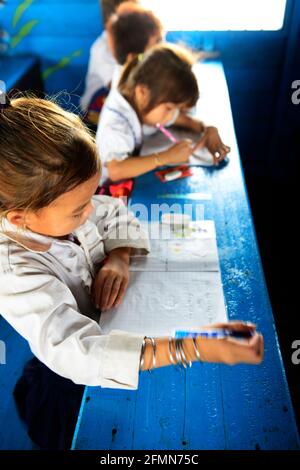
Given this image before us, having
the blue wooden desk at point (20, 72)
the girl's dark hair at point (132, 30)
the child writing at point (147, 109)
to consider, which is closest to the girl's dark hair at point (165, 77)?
the child writing at point (147, 109)

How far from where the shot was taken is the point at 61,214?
0.81 meters

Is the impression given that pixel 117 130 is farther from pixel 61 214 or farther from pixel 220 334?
pixel 220 334

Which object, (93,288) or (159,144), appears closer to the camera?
(93,288)

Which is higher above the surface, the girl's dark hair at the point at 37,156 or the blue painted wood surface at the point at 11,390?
the girl's dark hair at the point at 37,156

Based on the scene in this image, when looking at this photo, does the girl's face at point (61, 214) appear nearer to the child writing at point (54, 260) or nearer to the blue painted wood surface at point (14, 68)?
the child writing at point (54, 260)

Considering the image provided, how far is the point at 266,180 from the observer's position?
275 centimetres

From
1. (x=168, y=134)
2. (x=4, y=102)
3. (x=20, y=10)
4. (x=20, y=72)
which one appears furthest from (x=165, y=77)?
(x=20, y=10)

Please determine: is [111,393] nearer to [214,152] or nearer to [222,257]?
[222,257]

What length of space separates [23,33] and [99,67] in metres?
0.55

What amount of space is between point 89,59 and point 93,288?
190cm

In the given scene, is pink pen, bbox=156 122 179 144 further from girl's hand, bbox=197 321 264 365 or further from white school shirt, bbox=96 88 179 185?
girl's hand, bbox=197 321 264 365

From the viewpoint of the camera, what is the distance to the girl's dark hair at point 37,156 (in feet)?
2.39

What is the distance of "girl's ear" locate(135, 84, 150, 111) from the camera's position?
4.76ft

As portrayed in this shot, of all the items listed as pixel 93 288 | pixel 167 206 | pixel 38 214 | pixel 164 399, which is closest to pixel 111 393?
pixel 164 399
